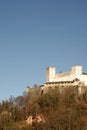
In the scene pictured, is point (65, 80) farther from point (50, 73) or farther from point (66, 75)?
point (50, 73)

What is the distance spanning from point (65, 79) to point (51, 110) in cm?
449

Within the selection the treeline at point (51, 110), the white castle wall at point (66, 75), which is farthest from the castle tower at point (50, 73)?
the treeline at point (51, 110)

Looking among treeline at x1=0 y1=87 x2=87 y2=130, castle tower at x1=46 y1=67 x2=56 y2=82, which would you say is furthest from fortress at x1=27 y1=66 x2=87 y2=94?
treeline at x1=0 y1=87 x2=87 y2=130

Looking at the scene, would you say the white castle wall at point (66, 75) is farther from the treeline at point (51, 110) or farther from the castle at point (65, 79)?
the treeline at point (51, 110)

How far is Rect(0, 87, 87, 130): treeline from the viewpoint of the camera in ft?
203

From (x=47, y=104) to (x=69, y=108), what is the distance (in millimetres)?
4273

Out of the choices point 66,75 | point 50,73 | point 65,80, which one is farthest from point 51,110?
point 50,73

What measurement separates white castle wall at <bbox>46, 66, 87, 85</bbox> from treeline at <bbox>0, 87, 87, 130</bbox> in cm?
136

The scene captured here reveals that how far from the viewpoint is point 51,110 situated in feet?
221

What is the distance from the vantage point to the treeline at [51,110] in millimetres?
62000

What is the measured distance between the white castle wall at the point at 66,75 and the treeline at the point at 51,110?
136cm

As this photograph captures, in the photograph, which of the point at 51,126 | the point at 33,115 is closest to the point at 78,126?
the point at 51,126

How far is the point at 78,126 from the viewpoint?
60719 mm

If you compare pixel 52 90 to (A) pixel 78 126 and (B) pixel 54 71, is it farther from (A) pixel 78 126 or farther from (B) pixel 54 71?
(A) pixel 78 126
